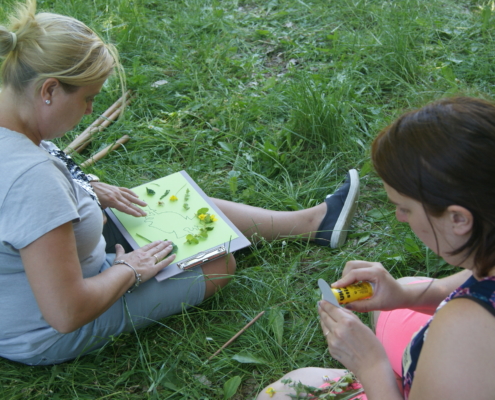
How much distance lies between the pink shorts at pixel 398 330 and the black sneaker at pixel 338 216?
67 centimetres

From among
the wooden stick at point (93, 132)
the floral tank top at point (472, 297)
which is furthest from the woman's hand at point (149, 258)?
the wooden stick at point (93, 132)

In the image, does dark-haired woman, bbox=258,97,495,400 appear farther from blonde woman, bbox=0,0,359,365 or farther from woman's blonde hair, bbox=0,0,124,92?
woman's blonde hair, bbox=0,0,124,92

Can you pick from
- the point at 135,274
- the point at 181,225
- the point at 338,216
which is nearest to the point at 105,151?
the point at 181,225

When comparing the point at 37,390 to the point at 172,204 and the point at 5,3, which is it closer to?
the point at 172,204

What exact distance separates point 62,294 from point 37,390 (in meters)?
0.56

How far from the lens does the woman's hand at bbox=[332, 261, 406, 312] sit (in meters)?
1.48

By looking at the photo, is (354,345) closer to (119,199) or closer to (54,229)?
(54,229)

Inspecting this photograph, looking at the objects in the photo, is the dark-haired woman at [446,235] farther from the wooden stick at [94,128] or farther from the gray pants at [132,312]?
the wooden stick at [94,128]

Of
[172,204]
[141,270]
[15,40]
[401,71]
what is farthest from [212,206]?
[401,71]

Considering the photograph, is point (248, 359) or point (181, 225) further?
point (181, 225)

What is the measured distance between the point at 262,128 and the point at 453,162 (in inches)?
81.6

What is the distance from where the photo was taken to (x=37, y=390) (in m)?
1.82

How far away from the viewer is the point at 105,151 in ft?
9.95

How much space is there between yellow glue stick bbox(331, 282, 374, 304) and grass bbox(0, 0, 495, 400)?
543 mm
